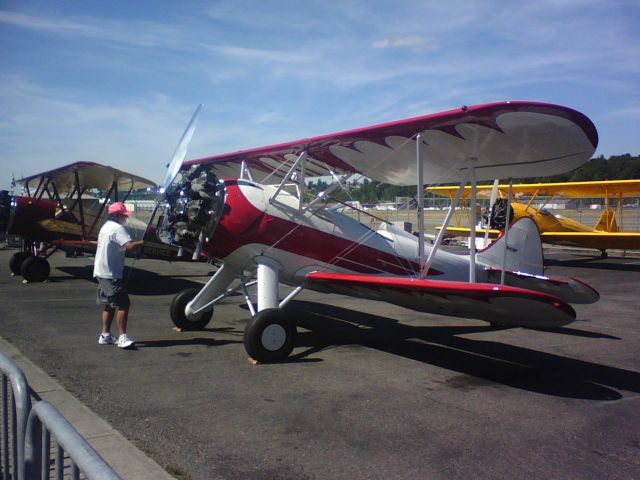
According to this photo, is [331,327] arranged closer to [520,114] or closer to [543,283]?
[543,283]

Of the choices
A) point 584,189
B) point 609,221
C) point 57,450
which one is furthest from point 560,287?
point 609,221

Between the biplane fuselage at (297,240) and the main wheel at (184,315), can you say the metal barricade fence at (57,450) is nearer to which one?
the biplane fuselage at (297,240)

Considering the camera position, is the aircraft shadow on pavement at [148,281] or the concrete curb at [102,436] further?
the aircraft shadow on pavement at [148,281]

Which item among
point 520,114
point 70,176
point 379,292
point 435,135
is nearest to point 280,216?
point 379,292

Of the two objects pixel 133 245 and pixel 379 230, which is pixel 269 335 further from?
pixel 379 230

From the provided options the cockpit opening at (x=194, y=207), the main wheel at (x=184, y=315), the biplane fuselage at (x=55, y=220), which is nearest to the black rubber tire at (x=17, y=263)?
the biplane fuselage at (x=55, y=220)

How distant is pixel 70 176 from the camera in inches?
555

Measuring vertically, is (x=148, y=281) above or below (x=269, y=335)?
below

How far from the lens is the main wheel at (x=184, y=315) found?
7590mm

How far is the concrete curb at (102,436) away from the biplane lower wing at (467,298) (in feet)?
9.91

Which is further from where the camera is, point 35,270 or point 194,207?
point 35,270

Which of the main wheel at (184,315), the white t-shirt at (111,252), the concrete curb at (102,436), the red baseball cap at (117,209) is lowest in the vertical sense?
the concrete curb at (102,436)

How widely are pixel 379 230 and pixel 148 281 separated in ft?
24.6

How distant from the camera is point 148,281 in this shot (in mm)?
13352
